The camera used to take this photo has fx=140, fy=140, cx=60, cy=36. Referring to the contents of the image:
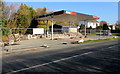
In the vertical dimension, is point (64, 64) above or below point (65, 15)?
below

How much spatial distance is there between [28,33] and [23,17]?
493 cm

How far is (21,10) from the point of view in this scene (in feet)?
105

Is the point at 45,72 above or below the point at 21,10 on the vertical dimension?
below

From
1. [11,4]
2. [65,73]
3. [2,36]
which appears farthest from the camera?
[11,4]

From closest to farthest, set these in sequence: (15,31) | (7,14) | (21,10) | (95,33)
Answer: (15,31) → (7,14) → (21,10) → (95,33)

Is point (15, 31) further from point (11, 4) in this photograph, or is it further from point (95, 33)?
point (95, 33)

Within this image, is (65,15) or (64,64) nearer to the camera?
(64,64)

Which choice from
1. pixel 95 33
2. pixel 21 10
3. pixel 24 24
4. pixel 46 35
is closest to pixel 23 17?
pixel 24 24

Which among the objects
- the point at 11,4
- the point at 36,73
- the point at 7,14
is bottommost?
the point at 36,73

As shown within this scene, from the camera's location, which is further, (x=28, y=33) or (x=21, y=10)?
(x=21, y=10)

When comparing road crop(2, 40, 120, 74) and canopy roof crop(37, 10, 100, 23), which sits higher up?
canopy roof crop(37, 10, 100, 23)

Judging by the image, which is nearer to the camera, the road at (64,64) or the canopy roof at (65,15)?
the road at (64,64)

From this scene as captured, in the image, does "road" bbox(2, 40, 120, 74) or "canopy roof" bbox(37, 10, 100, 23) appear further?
"canopy roof" bbox(37, 10, 100, 23)

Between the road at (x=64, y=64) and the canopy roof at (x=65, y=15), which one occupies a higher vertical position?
the canopy roof at (x=65, y=15)
